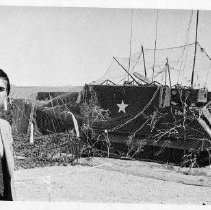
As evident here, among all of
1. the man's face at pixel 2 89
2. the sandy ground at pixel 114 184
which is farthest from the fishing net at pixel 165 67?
the man's face at pixel 2 89

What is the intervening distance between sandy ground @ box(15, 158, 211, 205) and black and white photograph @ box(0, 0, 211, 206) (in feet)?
0.05

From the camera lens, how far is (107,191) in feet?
13.7

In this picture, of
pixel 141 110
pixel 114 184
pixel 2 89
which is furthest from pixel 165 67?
pixel 2 89

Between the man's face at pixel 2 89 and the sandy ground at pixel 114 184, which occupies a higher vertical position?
the man's face at pixel 2 89

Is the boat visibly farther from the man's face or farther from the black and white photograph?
the man's face

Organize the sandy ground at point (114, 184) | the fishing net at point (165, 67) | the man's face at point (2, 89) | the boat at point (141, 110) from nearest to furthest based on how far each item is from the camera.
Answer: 1. the man's face at point (2, 89)
2. the sandy ground at point (114, 184)
3. the fishing net at point (165, 67)
4. the boat at point (141, 110)

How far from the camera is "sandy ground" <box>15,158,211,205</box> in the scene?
390cm

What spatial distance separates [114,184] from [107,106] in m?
2.00

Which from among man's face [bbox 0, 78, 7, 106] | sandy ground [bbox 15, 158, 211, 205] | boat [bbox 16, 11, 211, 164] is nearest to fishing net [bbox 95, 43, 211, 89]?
boat [bbox 16, 11, 211, 164]

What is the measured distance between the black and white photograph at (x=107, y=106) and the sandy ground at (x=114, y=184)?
0.5 inches

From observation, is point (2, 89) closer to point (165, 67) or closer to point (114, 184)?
point (114, 184)

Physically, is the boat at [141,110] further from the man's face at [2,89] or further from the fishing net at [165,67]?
the man's face at [2,89]

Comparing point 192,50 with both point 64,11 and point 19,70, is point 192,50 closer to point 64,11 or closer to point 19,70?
point 64,11

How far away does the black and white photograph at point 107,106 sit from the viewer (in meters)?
3.96
